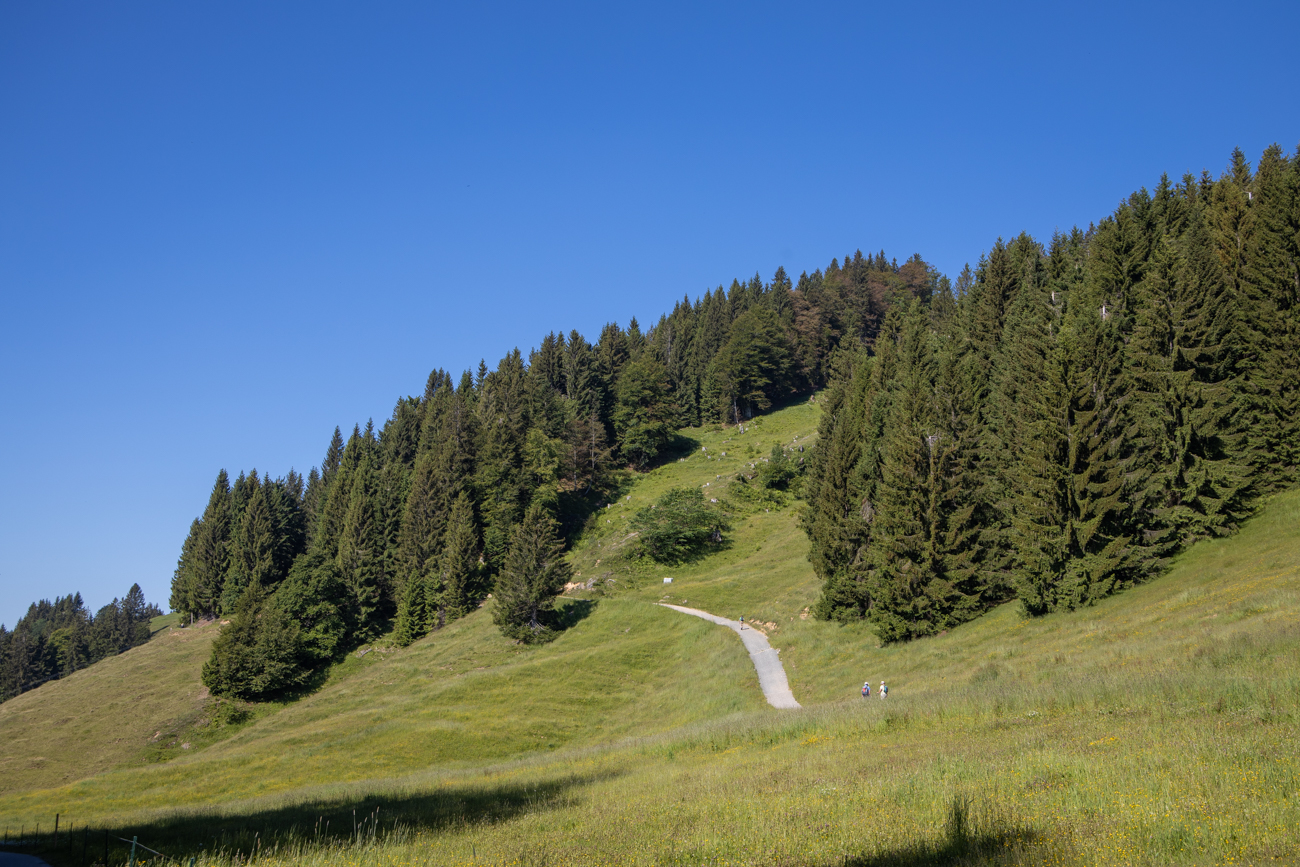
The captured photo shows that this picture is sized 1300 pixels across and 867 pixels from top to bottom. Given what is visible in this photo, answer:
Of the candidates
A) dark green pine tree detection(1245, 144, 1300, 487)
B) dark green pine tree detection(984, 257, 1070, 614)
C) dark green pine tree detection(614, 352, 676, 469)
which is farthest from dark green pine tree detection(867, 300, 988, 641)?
dark green pine tree detection(614, 352, 676, 469)

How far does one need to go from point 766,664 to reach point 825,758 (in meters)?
27.1

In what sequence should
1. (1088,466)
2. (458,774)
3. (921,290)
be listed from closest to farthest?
(458,774) → (1088,466) → (921,290)

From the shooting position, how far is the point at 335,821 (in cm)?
1753

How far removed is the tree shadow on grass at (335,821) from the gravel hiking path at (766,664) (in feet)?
54.5

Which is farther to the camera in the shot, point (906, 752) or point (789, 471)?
point (789, 471)

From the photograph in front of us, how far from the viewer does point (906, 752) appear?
1568 cm

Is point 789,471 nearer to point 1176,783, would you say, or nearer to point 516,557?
point 516,557

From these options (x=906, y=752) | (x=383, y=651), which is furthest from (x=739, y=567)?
(x=906, y=752)

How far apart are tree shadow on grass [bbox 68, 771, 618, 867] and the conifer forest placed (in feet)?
88.1

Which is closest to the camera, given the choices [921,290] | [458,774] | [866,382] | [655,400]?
[458,774]

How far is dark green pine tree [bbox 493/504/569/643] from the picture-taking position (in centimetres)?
6178

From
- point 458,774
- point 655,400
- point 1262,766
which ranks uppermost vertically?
point 655,400

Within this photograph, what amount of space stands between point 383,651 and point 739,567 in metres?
38.0

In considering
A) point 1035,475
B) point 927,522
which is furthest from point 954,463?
point 1035,475
